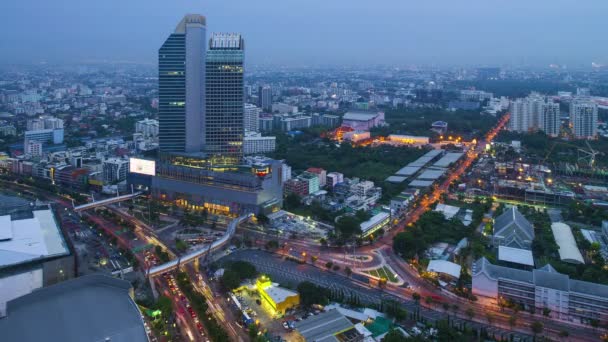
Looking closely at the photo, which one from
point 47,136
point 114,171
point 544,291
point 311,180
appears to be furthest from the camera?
point 47,136

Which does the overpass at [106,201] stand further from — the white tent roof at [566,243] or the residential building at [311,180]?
the white tent roof at [566,243]

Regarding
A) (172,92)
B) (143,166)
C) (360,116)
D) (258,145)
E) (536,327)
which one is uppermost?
(172,92)

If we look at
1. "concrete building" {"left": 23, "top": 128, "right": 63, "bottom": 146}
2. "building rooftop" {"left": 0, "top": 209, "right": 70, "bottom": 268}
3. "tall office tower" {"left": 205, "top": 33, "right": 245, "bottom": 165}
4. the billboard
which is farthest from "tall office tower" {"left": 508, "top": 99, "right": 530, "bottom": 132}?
"concrete building" {"left": 23, "top": 128, "right": 63, "bottom": 146}

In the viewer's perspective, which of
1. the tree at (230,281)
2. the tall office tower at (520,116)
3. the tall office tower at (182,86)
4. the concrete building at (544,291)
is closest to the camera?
the concrete building at (544,291)

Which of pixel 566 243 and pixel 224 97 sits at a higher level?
pixel 224 97

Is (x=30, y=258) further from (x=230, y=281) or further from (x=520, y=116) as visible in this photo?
(x=520, y=116)

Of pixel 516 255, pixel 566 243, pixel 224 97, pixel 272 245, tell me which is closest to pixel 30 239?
pixel 272 245

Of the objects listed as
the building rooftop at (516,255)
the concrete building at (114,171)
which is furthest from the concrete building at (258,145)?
the building rooftop at (516,255)

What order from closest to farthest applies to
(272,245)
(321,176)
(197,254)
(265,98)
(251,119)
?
(197,254) → (272,245) → (321,176) → (251,119) → (265,98)
